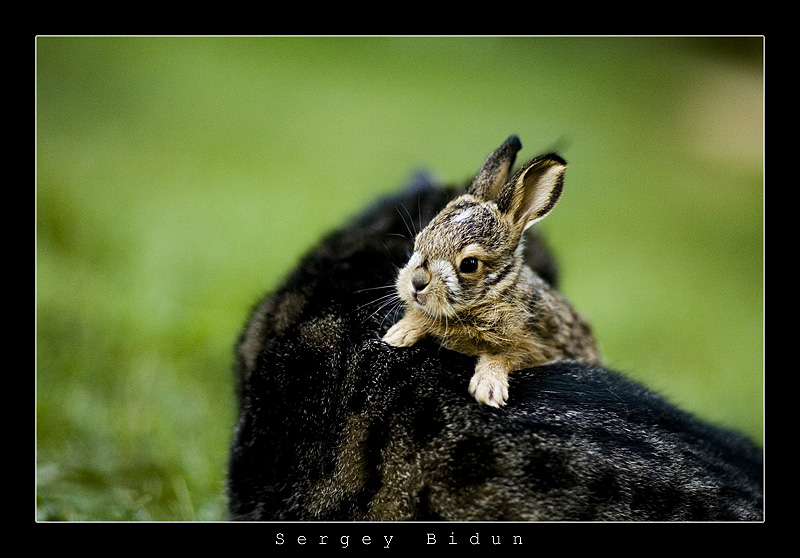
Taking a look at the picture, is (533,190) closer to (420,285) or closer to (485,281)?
(485,281)

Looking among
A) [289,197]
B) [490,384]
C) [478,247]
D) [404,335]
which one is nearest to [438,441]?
[490,384]

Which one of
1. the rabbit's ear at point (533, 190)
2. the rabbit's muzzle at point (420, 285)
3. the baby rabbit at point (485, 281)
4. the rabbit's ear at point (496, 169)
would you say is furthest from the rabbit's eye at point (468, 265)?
the rabbit's ear at point (496, 169)

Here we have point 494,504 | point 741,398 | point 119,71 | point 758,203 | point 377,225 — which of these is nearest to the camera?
point 494,504

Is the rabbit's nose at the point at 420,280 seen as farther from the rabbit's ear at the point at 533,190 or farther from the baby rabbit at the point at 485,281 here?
the rabbit's ear at the point at 533,190

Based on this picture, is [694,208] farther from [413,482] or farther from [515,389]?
[413,482]

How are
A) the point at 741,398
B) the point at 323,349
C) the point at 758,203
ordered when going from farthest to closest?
the point at 741,398 < the point at 758,203 < the point at 323,349
